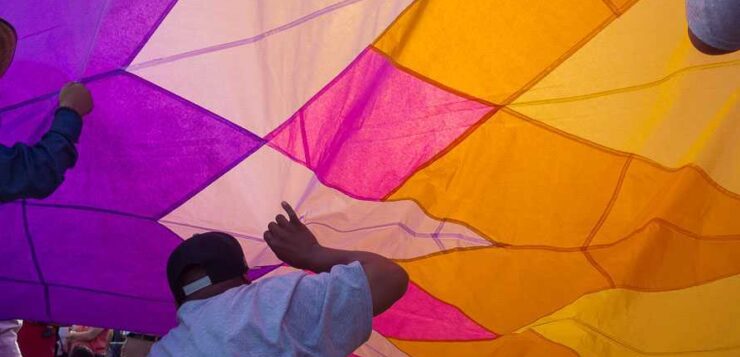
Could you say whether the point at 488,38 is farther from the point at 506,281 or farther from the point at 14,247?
the point at 14,247

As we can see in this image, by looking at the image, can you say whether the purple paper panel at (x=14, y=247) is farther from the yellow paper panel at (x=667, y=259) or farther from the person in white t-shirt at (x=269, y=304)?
the yellow paper panel at (x=667, y=259)

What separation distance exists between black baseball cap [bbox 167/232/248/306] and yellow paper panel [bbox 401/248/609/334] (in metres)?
0.63

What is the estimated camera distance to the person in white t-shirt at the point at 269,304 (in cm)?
143

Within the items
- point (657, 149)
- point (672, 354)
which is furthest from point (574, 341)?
point (657, 149)

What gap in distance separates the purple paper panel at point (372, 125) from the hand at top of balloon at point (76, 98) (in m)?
0.46

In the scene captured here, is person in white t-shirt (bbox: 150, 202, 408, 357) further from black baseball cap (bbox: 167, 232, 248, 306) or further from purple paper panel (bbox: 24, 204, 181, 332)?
purple paper panel (bbox: 24, 204, 181, 332)

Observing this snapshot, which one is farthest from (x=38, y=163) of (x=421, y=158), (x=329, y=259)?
(x=421, y=158)

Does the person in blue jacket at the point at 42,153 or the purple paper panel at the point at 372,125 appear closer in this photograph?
the person in blue jacket at the point at 42,153

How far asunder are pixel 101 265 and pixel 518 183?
114 centimetres

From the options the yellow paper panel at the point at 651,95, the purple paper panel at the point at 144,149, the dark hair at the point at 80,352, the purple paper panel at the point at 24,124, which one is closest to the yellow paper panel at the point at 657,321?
the yellow paper panel at the point at 651,95

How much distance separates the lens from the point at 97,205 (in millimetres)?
2039

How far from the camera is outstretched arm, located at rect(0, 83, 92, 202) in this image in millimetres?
1680

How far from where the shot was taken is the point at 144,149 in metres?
2.00

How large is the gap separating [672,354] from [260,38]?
1430mm
